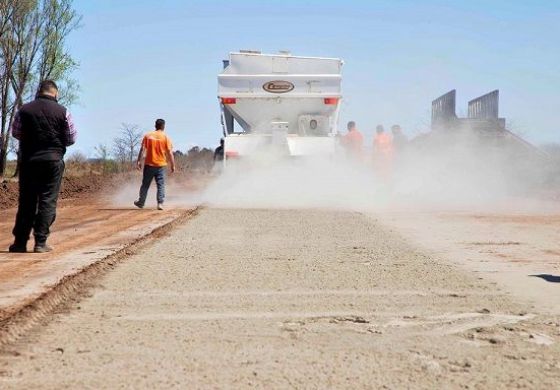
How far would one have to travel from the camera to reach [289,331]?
4602mm

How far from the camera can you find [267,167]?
19516 mm

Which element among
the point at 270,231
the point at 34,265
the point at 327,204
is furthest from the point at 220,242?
the point at 327,204

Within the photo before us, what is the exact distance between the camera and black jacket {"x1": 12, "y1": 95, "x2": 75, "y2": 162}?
866 centimetres

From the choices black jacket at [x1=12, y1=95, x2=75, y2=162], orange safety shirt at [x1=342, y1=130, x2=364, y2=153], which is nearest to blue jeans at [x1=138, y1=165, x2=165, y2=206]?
orange safety shirt at [x1=342, y1=130, x2=364, y2=153]

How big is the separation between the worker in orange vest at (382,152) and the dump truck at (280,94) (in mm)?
1217

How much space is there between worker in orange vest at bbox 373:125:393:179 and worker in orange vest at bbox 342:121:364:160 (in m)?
0.43

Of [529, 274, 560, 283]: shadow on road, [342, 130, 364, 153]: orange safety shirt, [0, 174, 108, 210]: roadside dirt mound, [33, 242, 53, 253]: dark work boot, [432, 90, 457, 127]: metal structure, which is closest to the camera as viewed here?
[529, 274, 560, 283]: shadow on road

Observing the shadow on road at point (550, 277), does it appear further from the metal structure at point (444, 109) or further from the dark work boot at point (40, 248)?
the metal structure at point (444, 109)

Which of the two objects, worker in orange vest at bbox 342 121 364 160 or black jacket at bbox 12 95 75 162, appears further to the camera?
worker in orange vest at bbox 342 121 364 160

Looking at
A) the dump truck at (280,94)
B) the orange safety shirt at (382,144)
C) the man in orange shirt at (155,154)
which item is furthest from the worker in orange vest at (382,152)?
the man in orange shirt at (155,154)

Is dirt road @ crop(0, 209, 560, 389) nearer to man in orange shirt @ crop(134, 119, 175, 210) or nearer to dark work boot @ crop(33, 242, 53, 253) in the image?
dark work boot @ crop(33, 242, 53, 253)

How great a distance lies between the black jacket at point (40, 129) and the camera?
28.4 feet

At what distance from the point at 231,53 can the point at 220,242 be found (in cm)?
1170

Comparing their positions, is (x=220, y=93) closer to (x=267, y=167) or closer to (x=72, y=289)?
(x=267, y=167)
